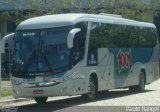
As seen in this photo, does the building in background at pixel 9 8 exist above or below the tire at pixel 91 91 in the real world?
above

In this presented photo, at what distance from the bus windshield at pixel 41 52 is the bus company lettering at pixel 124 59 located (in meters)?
5.56

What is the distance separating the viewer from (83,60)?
68.9 ft

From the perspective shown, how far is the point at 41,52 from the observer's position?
20.1 m

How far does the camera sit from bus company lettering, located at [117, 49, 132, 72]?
82.9ft

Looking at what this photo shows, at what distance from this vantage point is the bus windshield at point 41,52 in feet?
65.4

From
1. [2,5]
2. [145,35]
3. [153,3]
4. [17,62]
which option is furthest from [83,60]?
[2,5]

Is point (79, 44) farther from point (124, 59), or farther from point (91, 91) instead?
point (124, 59)

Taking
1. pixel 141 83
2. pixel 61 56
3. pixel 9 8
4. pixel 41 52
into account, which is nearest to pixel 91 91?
pixel 61 56

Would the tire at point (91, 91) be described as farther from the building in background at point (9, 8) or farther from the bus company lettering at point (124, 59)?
the building in background at point (9, 8)

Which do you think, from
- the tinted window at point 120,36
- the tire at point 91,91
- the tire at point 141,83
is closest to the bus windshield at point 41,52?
the tinted window at point 120,36

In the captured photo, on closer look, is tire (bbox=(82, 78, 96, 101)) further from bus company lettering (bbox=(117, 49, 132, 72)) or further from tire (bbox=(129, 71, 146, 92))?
tire (bbox=(129, 71, 146, 92))

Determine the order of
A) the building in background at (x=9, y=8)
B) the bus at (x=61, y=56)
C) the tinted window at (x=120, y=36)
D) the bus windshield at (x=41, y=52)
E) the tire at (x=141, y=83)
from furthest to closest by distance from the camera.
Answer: the building in background at (x=9, y=8), the tire at (x=141, y=83), the tinted window at (x=120, y=36), the bus windshield at (x=41, y=52), the bus at (x=61, y=56)

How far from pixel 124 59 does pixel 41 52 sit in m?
6.60

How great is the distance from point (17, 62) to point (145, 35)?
10196 millimetres
